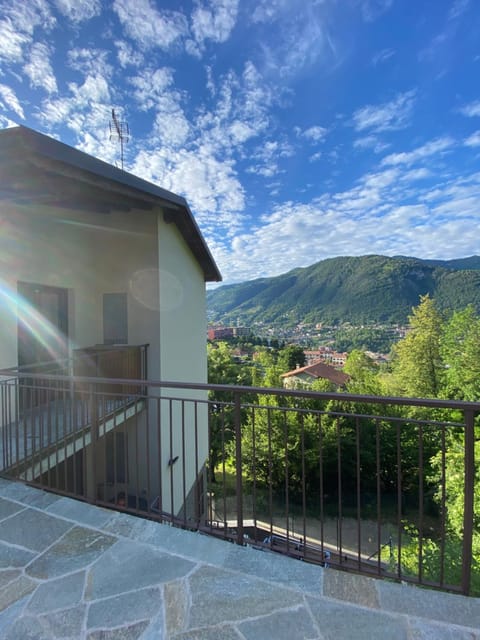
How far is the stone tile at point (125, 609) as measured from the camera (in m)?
1.41

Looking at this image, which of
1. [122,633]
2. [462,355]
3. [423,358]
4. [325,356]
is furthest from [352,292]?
[122,633]

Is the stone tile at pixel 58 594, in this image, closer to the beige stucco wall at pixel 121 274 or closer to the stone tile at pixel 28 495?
the stone tile at pixel 28 495

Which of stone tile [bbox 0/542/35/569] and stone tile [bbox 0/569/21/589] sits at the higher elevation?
stone tile [bbox 0/569/21/589]

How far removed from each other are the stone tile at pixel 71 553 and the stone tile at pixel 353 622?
132cm

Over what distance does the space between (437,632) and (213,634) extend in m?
0.99

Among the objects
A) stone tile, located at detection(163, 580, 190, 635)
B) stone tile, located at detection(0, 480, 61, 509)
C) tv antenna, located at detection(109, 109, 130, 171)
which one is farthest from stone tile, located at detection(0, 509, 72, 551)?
tv antenna, located at detection(109, 109, 130, 171)

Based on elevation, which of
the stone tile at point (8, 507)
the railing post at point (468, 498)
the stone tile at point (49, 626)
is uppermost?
the railing post at point (468, 498)

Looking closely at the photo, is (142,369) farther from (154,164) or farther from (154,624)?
(154,164)

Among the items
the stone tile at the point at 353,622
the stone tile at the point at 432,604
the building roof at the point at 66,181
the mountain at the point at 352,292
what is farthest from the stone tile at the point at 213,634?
the mountain at the point at 352,292

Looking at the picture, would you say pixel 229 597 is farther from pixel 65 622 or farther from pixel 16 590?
pixel 16 590

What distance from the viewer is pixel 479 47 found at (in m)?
5.92

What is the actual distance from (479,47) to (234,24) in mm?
4780

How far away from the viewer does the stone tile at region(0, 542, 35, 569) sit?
5.90 ft

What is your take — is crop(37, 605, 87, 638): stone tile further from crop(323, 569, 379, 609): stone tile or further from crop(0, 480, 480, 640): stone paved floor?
crop(323, 569, 379, 609): stone tile
